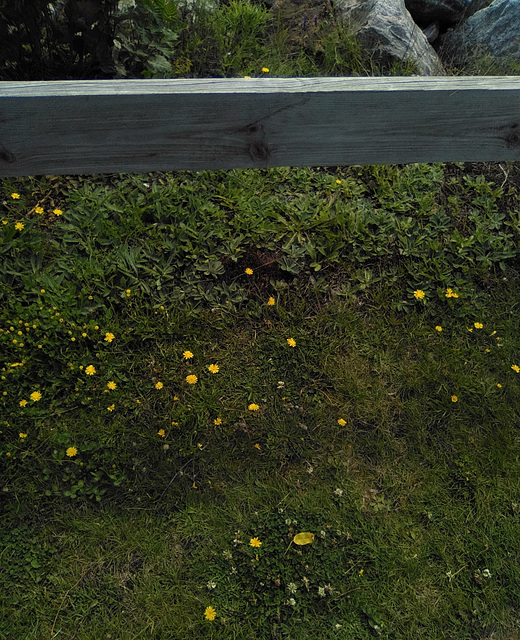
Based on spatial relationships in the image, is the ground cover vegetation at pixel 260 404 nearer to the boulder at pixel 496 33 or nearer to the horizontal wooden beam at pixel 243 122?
the horizontal wooden beam at pixel 243 122

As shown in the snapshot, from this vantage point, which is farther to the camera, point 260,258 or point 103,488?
point 260,258

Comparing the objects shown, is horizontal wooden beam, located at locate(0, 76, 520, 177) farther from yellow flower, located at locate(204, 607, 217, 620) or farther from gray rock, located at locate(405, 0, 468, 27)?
gray rock, located at locate(405, 0, 468, 27)

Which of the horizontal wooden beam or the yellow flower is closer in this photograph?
the horizontal wooden beam

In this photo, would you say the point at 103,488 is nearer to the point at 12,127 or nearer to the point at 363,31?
the point at 12,127

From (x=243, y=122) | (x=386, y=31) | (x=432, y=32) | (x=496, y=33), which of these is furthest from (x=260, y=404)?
(x=432, y=32)

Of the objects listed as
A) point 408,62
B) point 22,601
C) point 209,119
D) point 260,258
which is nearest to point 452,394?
point 260,258

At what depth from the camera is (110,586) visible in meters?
2.22

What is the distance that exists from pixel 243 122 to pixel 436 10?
4.12 metres

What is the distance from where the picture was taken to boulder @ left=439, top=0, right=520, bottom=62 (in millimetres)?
4547

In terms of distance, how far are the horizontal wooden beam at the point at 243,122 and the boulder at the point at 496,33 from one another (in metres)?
3.25

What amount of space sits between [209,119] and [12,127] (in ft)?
1.79

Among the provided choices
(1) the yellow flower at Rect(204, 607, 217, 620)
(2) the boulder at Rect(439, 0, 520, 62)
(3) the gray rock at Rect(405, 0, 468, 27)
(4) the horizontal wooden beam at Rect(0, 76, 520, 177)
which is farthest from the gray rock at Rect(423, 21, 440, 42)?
(1) the yellow flower at Rect(204, 607, 217, 620)

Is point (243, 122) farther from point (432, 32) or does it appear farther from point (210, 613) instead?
point (432, 32)

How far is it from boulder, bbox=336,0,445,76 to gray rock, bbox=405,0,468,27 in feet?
2.22
